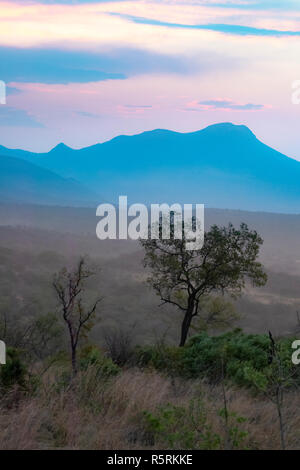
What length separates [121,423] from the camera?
21.5ft

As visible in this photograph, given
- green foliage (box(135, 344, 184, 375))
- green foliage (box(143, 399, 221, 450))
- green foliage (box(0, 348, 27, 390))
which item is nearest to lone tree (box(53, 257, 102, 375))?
green foliage (box(0, 348, 27, 390))

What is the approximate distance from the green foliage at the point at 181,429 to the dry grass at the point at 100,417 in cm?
13

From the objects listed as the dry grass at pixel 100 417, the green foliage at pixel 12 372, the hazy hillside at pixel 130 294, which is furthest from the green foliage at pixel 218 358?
the hazy hillside at pixel 130 294

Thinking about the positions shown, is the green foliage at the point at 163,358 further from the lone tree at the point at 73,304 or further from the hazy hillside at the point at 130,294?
the hazy hillside at the point at 130,294

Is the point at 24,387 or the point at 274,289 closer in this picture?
the point at 24,387

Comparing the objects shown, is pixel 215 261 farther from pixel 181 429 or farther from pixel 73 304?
pixel 181 429

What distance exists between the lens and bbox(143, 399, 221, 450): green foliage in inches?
227

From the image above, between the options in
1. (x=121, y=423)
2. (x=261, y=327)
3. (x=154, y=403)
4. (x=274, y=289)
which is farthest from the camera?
(x=274, y=289)

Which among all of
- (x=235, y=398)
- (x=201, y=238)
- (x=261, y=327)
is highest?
(x=201, y=238)

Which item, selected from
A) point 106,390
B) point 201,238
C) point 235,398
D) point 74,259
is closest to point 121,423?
point 106,390

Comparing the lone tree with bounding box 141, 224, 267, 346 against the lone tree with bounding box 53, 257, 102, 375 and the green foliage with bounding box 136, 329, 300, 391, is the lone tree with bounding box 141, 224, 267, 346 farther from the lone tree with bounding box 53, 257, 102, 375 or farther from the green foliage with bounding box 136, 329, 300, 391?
the green foliage with bounding box 136, 329, 300, 391

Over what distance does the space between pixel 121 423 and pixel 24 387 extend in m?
1.73
